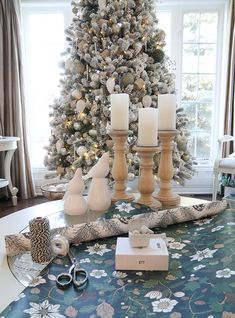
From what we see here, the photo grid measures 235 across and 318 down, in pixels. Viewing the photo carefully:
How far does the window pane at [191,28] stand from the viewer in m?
3.33

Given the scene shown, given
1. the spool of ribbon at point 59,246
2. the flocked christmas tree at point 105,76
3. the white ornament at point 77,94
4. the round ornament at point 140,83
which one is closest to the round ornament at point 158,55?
the flocked christmas tree at point 105,76

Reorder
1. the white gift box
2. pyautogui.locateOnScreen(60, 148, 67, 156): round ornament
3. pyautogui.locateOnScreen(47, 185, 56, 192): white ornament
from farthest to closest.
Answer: pyautogui.locateOnScreen(47, 185, 56, 192): white ornament
pyautogui.locateOnScreen(60, 148, 67, 156): round ornament
the white gift box

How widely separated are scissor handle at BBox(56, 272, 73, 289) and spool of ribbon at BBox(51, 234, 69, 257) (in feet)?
0.34

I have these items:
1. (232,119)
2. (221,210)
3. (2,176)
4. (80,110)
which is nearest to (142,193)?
(221,210)

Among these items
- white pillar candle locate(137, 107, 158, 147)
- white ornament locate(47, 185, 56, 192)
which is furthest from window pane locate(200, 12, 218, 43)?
white pillar candle locate(137, 107, 158, 147)

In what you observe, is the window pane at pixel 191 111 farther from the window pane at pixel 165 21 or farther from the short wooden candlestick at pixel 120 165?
the short wooden candlestick at pixel 120 165

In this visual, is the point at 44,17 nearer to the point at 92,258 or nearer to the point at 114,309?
the point at 92,258

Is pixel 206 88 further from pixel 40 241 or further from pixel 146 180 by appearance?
pixel 40 241

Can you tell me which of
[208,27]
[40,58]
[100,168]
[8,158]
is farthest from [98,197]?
[208,27]

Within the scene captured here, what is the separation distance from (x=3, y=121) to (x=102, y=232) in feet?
8.87

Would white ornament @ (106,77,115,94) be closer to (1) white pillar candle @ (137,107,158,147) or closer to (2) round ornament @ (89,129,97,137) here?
(2) round ornament @ (89,129,97,137)

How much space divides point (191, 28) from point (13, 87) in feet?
6.80

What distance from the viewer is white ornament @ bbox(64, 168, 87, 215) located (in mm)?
1146

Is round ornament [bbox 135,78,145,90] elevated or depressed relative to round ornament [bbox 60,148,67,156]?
elevated
